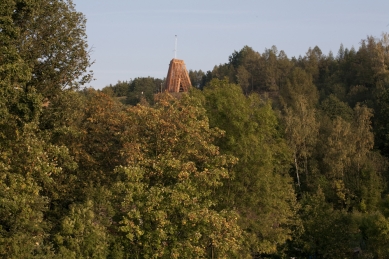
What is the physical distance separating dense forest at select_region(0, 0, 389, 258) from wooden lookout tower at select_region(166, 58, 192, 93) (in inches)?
1511

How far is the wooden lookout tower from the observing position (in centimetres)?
6931

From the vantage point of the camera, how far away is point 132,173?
20.2 meters

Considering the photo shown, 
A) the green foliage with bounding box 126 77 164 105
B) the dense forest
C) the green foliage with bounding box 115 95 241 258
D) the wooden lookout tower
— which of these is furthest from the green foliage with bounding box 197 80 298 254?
the green foliage with bounding box 126 77 164 105

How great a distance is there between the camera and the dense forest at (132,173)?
1820cm

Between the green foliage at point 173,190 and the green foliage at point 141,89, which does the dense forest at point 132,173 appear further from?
the green foliage at point 141,89

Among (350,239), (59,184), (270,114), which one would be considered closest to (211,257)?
(59,184)

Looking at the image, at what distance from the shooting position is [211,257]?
70.2ft

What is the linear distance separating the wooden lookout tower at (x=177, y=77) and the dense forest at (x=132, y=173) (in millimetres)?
38374

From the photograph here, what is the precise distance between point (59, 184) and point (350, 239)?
51.1 feet

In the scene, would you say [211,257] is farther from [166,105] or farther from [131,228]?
[166,105]

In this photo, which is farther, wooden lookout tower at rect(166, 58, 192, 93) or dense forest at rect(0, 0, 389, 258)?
wooden lookout tower at rect(166, 58, 192, 93)

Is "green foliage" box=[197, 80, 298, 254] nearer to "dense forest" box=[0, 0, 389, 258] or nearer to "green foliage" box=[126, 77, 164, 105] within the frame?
"dense forest" box=[0, 0, 389, 258]

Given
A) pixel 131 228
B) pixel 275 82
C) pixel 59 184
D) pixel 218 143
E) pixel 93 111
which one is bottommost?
pixel 131 228

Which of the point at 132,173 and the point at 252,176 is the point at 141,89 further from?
the point at 132,173
